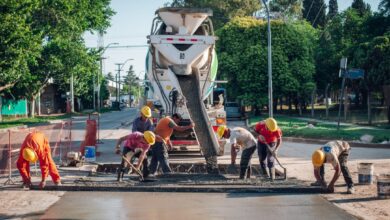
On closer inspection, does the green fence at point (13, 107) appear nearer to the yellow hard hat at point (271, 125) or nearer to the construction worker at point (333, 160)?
the yellow hard hat at point (271, 125)

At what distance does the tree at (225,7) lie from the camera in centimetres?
6012

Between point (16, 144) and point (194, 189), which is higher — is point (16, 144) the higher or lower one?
the higher one

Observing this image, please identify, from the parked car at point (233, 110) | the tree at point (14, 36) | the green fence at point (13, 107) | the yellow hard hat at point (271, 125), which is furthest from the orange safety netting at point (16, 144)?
the green fence at point (13, 107)

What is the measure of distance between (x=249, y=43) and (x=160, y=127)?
34.2m

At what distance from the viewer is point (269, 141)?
43.9 ft

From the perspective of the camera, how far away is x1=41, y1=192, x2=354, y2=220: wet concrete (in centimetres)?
943

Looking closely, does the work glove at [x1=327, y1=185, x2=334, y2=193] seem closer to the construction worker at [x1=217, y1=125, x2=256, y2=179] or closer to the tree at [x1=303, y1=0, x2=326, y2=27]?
the construction worker at [x1=217, y1=125, x2=256, y2=179]

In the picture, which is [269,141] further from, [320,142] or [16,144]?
[320,142]

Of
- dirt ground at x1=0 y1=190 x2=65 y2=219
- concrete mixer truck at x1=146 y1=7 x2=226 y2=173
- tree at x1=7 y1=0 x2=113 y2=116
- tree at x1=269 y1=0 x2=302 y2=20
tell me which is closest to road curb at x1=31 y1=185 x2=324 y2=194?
dirt ground at x1=0 y1=190 x2=65 y2=219

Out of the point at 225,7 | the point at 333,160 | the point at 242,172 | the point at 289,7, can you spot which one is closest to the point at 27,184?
the point at 242,172

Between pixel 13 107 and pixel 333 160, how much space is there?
52737mm

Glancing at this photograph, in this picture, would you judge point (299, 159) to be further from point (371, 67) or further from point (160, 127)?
point (371, 67)

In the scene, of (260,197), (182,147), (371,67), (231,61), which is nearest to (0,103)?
(231,61)

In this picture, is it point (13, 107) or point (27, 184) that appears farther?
point (13, 107)
